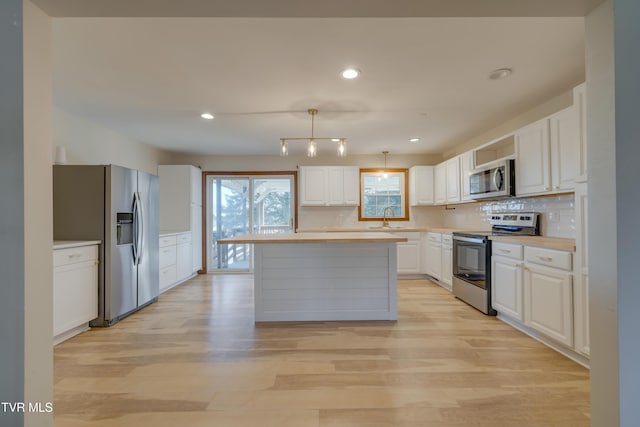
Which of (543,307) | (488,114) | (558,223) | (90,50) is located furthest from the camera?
(488,114)

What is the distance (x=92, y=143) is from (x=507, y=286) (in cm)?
525

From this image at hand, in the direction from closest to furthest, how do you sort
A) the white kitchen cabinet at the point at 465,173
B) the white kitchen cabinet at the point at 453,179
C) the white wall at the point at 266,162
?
the white kitchen cabinet at the point at 465,173 < the white kitchen cabinet at the point at 453,179 < the white wall at the point at 266,162

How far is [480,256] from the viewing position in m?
3.26

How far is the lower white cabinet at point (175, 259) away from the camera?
417cm

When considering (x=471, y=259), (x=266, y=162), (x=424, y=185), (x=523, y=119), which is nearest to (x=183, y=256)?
(x=266, y=162)

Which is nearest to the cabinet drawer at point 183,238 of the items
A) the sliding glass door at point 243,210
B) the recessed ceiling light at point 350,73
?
the sliding glass door at point 243,210

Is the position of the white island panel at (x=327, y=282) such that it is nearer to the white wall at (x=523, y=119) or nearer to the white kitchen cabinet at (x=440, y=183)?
the white wall at (x=523, y=119)

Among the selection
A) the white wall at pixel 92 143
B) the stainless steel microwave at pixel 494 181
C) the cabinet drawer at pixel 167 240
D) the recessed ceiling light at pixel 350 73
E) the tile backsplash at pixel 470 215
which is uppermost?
the recessed ceiling light at pixel 350 73

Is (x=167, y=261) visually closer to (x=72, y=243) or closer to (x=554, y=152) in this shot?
(x=72, y=243)

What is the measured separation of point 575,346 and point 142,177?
15.2 ft

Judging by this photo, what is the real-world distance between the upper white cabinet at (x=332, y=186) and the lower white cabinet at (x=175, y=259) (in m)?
2.19

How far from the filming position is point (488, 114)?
3.41m
